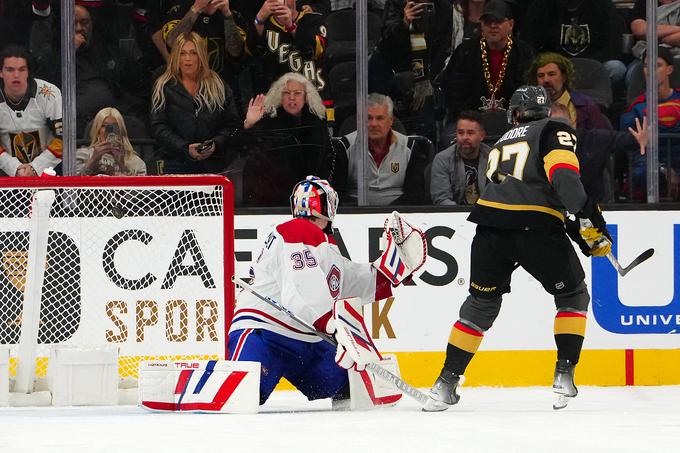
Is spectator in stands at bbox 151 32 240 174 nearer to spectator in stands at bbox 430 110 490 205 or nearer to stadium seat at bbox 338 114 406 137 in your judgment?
stadium seat at bbox 338 114 406 137

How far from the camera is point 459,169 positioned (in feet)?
20.9

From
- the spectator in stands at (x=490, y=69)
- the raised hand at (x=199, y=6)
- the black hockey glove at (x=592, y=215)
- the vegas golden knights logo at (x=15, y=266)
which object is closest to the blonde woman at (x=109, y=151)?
the raised hand at (x=199, y=6)

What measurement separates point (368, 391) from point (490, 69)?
6.78 ft

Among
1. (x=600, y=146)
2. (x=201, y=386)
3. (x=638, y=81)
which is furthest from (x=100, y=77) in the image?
(x=638, y=81)

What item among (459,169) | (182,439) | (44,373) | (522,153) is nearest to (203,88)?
(459,169)

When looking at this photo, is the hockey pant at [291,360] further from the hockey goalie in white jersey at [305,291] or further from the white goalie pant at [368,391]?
the white goalie pant at [368,391]

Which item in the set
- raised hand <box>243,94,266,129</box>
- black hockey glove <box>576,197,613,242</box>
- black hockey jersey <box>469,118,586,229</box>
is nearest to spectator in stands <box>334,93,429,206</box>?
raised hand <box>243,94,266,129</box>

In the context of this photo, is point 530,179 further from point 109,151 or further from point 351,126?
point 109,151

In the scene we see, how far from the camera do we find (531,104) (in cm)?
488

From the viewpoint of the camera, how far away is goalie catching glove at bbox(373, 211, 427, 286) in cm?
504

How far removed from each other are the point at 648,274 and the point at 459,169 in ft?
3.25

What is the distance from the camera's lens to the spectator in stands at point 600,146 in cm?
636

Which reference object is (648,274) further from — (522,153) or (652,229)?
(522,153)

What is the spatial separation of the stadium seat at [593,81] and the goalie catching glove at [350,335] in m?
2.12
